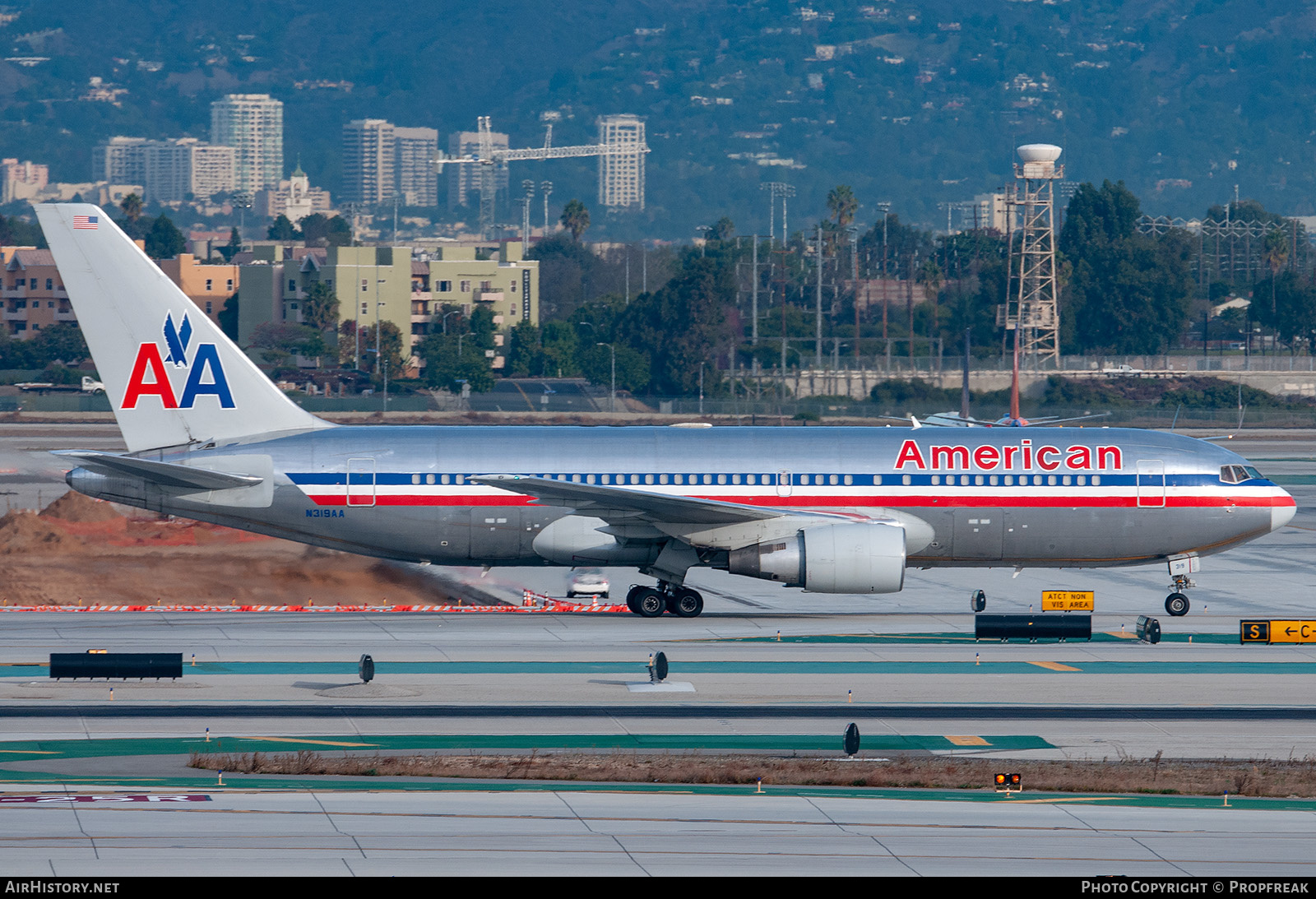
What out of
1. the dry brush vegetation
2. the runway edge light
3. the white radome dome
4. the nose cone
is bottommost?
the dry brush vegetation

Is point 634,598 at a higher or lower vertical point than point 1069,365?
lower

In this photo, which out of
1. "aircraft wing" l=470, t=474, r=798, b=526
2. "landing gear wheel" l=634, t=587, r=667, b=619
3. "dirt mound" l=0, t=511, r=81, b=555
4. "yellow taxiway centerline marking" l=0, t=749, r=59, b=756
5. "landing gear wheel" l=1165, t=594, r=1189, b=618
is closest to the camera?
"yellow taxiway centerline marking" l=0, t=749, r=59, b=756

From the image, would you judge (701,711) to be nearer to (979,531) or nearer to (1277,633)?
(979,531)

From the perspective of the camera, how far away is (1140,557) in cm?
4309

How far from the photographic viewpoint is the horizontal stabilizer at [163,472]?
39.0 meters

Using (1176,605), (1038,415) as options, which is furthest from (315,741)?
(1038,415)

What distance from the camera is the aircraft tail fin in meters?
40.8

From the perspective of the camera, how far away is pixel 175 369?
135 ft

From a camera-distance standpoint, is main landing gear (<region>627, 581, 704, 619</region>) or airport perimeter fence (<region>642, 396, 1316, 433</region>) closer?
main landing gear (<region>627, 581, 704, 619</region>)

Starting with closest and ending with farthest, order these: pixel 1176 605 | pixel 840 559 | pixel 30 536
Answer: pixel 840 559, pixel 1176 605, pixel 30 536

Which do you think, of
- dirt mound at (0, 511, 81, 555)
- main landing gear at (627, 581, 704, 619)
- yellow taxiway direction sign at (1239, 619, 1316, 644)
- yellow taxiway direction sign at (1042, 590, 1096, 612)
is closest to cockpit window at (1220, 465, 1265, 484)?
yellow taxiway direction sign at (1042, 590, 1096, 612)

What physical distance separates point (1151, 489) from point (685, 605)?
12828 mm

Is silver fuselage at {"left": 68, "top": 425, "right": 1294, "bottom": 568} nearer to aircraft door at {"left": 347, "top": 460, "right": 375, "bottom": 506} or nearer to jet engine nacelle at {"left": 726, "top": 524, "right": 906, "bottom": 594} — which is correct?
aircraft door at {"left": 347, "top": 460, "right": 375, "bottom": 506}

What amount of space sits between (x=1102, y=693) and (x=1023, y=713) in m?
2.82
